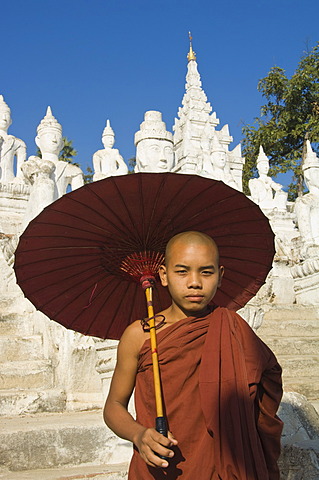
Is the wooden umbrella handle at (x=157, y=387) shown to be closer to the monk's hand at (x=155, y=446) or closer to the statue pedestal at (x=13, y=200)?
the monk's hand at (x=155, y=446)

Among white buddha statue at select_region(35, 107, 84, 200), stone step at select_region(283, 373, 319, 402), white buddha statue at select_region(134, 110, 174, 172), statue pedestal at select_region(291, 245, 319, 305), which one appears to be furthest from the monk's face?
statue pedestal at select_region(291, 245, 319, 305)

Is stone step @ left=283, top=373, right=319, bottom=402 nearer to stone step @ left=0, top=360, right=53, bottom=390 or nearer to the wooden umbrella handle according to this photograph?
stone step @ left=0, top=360, right=53, bottom=390

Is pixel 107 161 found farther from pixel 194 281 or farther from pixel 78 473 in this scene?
pixel 194 281

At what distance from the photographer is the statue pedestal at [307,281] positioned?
9914mm

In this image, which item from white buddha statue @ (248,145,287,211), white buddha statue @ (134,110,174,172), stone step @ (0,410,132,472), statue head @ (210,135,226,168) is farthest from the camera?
white buddha statue @ (248,145,287,211)

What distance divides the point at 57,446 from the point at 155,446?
2259mm

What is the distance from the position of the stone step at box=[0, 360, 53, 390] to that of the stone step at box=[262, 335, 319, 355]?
3.20m

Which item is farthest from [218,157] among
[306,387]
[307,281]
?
[306,387]

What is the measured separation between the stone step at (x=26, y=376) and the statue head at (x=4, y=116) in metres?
10.3

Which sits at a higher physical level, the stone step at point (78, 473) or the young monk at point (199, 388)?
the young monk at point (199, 388)

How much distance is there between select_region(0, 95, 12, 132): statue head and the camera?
47.8 feet

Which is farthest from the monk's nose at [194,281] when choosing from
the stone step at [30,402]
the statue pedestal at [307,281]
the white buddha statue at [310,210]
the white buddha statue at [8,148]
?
the white buddha statue at [8,148]

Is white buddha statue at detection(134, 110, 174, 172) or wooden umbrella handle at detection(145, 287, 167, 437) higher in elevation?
white buddha statue at detection(134, 110, 174, 172)

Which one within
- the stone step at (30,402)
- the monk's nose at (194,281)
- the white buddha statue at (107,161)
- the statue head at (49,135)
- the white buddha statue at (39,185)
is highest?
the white buddha statue at (107,161)
